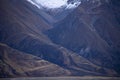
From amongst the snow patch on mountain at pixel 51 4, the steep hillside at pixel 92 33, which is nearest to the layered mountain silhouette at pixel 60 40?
the steep hillside at pixel 92 33

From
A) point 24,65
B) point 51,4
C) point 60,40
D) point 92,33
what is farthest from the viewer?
point 51,4

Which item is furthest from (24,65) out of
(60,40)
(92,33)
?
(92,33)

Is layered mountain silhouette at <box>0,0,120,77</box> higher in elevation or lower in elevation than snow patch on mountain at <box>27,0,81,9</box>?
lower

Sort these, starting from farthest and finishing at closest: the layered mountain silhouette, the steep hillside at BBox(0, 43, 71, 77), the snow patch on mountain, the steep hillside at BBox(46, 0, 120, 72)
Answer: the snow patch on mountain → the steep hillside at BBox(46, 0, 120, 72) → the layered mountain silhouette → the steep hillside at BBox(0, 43, 71, 77)

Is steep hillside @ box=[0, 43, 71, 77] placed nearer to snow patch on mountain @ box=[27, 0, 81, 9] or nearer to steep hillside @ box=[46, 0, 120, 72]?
steep hillside @ box=[46, 0, 120, 72]

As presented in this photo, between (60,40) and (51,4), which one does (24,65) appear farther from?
(51,4)

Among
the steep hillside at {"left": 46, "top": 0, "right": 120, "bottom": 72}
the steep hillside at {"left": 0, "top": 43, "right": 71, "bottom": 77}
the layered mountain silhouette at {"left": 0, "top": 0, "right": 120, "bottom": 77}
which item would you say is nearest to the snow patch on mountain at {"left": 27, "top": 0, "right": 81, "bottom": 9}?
the layered mountain silhouette at {"left": 0, "top": 0, "right": 120, "bottom": 77}

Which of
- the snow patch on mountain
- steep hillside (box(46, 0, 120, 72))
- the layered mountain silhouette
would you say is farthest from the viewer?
the snow patch on mountain

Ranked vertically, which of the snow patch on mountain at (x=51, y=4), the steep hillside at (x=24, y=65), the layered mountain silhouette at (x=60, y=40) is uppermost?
the snow patch on mountain at (x=51, y=4)

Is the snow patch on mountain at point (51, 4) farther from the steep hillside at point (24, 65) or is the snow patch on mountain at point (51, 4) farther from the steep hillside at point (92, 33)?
the steep hillside at point (24, 65)

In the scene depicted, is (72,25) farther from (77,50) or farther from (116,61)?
(116,61)
